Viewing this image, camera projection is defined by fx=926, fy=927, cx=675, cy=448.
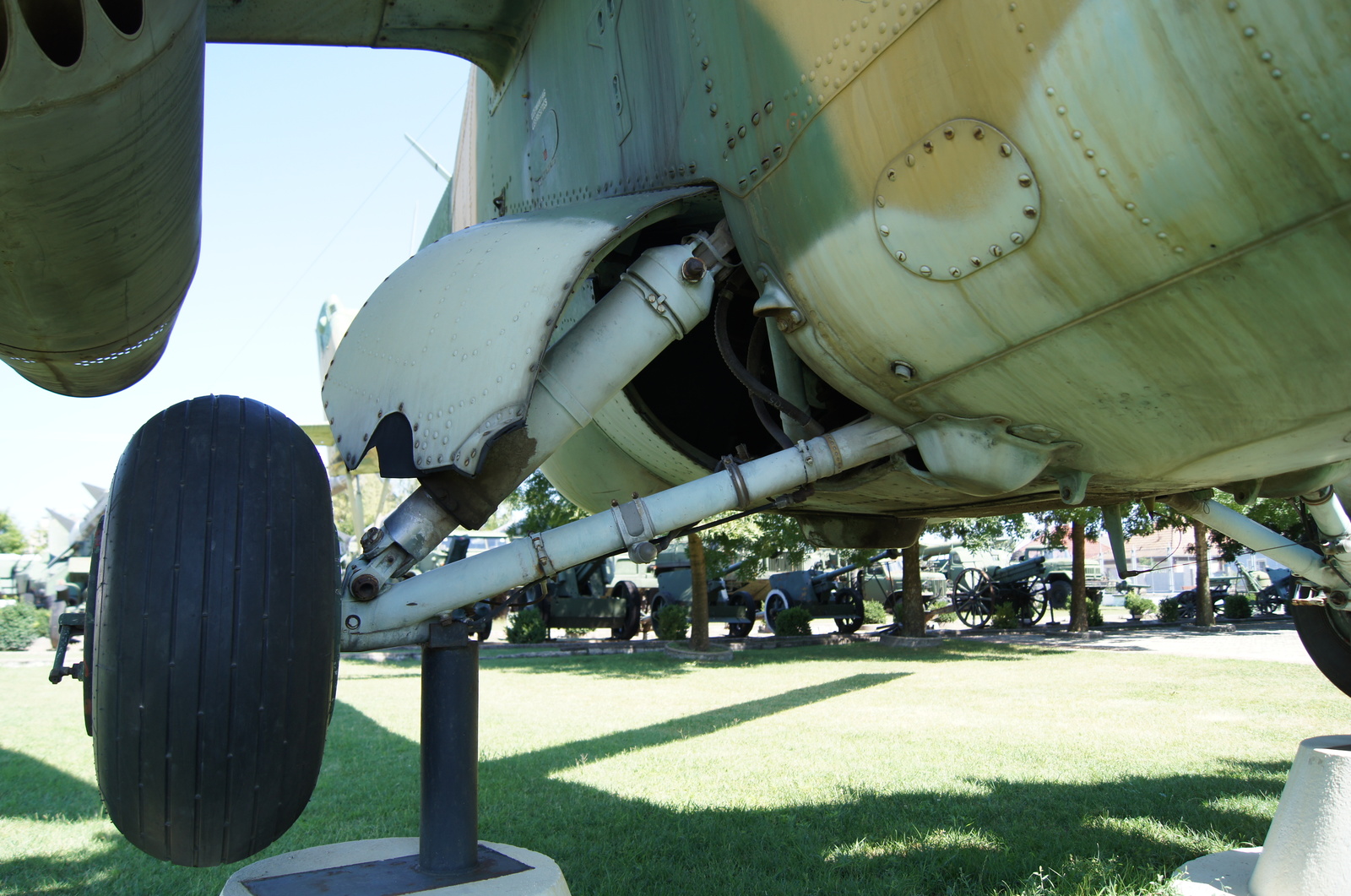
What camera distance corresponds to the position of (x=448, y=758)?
106 inches

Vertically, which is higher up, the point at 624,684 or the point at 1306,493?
the point at 1306,493

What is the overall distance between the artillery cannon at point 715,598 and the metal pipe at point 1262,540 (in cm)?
1374

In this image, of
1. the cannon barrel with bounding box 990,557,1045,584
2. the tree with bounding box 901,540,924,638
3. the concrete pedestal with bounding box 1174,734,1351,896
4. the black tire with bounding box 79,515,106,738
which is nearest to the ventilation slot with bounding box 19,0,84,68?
the black tire with bounding box 79,515,106,738

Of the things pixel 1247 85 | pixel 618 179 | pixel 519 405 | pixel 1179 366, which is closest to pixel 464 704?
pixel 519 405

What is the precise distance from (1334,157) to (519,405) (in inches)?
71.7

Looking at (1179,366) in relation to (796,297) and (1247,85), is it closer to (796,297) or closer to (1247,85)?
(1247,85)

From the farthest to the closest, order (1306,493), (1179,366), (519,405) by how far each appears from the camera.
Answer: (1306,493) < (519,405) < (1179,366)

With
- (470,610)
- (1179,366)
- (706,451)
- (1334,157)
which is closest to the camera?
(1334,157)

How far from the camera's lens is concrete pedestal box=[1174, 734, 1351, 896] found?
3.00 metres

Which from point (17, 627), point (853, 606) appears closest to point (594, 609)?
point (853, 606)

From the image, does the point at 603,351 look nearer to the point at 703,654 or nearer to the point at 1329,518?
the point at 1329,518

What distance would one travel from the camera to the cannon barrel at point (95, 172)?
162cm

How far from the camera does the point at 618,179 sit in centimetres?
317

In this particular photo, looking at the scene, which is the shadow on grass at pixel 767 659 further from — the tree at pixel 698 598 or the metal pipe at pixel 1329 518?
the metal pipe at pixel 1329 518
